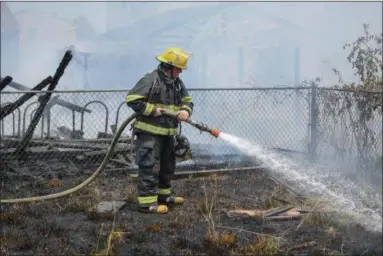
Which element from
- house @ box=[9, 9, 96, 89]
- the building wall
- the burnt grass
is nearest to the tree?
the burnt grass

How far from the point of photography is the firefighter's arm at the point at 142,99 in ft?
16.0

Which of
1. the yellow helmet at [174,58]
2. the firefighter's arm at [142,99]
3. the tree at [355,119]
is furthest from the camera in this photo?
the tree at [355,119]

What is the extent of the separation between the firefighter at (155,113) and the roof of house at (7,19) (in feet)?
55.2

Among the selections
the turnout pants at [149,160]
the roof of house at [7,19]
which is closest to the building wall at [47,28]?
the roof of house at [7,19]

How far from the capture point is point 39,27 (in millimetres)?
19875

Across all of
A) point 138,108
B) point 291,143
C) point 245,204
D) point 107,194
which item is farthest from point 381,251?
point 291,143

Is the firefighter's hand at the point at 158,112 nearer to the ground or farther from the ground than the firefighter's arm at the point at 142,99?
nearer to the ground

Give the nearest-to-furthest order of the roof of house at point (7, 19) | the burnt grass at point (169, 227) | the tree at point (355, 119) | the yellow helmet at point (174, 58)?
the burnt grass at point (169, 227)
the yellow helmet at point (174, 58)
the tree at point (355, 119)
the roof of house at point (7, 19)

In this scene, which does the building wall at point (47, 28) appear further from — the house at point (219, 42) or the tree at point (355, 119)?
the tree at point (355, 119)

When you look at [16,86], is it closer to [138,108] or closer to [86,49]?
[138,108]

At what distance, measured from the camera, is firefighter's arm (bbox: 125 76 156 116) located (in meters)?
4.87

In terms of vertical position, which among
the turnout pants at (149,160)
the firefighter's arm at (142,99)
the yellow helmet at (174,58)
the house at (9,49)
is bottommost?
the turnout pants at (149,160)

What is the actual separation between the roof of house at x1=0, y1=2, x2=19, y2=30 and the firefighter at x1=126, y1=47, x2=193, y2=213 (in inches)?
663

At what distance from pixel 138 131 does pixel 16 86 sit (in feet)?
15.4
